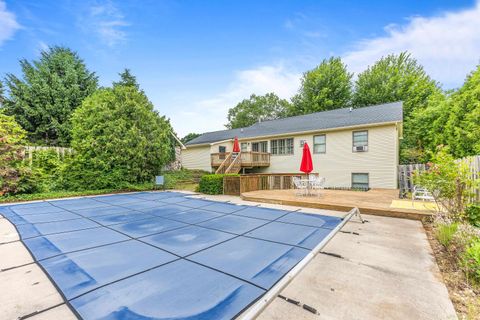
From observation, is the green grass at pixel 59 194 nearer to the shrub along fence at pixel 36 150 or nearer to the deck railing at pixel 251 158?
the shrub along fence at pixel 36 150

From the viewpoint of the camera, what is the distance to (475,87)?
12.1m

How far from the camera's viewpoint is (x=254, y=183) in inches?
415

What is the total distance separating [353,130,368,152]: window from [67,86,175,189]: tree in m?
12.2

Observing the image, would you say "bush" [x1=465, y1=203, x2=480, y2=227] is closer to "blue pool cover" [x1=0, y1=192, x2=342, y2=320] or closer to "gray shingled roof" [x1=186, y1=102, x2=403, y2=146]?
"blue pool cover" [x1=0, y1=192, x2=342, y2=320]

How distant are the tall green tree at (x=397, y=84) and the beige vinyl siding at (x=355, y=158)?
10492mm

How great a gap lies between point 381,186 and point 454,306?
11.3 m

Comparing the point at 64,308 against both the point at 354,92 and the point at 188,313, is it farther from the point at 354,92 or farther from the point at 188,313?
the point at 354,92

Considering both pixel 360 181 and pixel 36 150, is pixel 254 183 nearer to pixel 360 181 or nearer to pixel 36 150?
pixel 360 181

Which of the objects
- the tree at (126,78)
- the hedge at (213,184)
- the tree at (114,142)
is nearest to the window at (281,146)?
the hedge at (213,184)

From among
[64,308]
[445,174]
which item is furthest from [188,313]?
[445,174]

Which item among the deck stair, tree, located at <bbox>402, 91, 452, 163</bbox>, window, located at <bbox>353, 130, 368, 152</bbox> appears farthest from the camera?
tree, located at <bbox>402, 91, 452, 163</bbox>

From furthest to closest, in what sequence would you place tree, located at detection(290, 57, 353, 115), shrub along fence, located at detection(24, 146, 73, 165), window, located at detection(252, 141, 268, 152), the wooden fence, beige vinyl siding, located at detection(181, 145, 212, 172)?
tree, located at detection(290, 57, 353, 115), beige vinyl siding, located at detection(181, 145, 212, 172), window, located at detection(252, 141, 268, 152), shrub along fence, located at detection(24, 146, 73, 165), the wooden fence

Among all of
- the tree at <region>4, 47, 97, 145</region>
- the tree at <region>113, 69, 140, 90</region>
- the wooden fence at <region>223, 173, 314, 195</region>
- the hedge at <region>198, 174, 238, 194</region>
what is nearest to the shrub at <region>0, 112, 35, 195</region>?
the tree at <region>4, 47, 97, 145</region>

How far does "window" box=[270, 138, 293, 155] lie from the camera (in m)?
15.5
